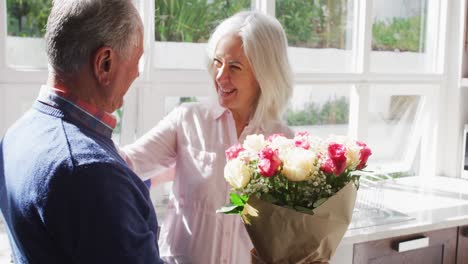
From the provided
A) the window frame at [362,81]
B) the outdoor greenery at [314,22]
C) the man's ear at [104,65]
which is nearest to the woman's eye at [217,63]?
the window frame at [362,81]

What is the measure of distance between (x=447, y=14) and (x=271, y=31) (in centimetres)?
177

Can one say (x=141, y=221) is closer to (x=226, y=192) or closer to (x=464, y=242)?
(x=226, y=192)

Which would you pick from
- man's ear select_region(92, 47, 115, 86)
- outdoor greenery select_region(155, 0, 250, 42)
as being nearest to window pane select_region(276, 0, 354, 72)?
outdoor greenery select_region(155, 0, 250, 42)

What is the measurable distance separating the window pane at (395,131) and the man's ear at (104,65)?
83.7 inches

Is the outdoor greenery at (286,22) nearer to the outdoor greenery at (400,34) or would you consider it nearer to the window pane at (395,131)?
the outdoor greenery at (400,34)

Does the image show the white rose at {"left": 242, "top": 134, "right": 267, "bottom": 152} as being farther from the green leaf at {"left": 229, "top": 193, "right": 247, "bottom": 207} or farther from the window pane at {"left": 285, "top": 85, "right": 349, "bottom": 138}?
the window pane at {"left": 285, "top": 85, "right": 349, "bottom": 138}

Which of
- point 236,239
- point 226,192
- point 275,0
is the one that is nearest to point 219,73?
point 226,192

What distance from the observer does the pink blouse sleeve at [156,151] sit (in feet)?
5.20

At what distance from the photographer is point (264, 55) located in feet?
5.08

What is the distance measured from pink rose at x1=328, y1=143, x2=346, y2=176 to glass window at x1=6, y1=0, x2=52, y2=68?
1296 millimetres

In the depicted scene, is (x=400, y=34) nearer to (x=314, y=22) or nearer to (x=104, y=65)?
(x=314, y=22)

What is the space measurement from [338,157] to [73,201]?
504 millimetres

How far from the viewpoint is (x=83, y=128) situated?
2.84 ft

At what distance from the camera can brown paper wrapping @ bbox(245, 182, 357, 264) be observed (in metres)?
1.08
